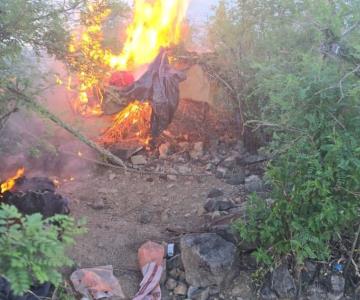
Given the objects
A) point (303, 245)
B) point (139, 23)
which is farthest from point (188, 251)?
point (139, 23)

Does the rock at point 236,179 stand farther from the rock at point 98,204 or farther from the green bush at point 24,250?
the green bush at point 24,250

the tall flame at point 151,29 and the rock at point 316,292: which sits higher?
the tall flame at point 151,29

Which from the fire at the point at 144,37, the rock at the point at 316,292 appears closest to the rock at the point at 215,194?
the rock at the point at 316,292

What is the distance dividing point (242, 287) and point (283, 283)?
0.35 m

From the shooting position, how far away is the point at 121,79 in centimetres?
675

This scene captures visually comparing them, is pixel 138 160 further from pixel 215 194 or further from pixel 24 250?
pixel 24 250

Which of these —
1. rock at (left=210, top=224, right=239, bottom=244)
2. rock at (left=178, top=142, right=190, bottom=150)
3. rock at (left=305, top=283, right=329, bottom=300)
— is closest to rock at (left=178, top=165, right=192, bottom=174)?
rock at (left=178, top=142, right=190, bottom=150)

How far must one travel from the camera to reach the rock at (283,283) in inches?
143

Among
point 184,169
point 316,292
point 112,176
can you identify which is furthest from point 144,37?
point 316,292

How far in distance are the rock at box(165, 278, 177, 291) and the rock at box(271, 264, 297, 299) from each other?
0.84 meters

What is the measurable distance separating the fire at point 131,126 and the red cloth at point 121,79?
36cm

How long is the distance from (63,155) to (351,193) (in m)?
4.01

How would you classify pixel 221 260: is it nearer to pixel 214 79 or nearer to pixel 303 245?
pixel 303 245

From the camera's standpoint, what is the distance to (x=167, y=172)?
609cm
